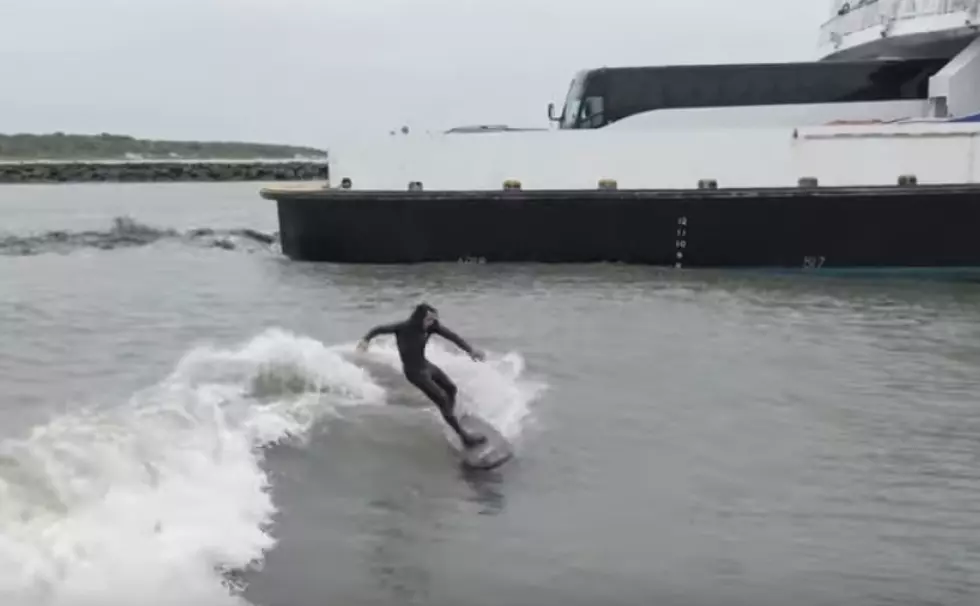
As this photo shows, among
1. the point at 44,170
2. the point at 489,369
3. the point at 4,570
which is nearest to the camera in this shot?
the point at 4,570

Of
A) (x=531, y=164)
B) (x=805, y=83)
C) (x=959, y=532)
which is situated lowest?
(x=959, y=532)

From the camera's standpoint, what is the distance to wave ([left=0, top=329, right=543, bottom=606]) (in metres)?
6.02

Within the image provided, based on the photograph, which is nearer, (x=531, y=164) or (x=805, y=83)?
(x=531, y=164)

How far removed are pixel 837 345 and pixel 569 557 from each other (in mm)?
6863

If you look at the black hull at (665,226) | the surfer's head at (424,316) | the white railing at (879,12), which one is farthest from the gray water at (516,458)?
the white railing at (879,12)

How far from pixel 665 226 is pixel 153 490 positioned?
1217 cm

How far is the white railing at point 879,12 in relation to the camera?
19.5 m

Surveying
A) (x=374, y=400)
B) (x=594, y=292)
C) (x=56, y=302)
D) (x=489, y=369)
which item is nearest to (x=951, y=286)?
(x=594, y=292)

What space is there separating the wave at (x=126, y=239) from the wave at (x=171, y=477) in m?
14.2

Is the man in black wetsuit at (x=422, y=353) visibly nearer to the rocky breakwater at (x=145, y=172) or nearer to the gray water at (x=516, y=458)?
the gray water at (x=516, y=458)

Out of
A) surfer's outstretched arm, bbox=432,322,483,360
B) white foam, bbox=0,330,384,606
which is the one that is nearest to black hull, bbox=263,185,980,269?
white foam, bbox=0,330,384,606

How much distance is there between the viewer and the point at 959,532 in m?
7.02

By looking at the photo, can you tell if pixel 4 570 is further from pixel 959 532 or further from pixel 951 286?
pixel 951 286

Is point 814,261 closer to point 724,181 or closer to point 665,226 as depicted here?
point 724,181
